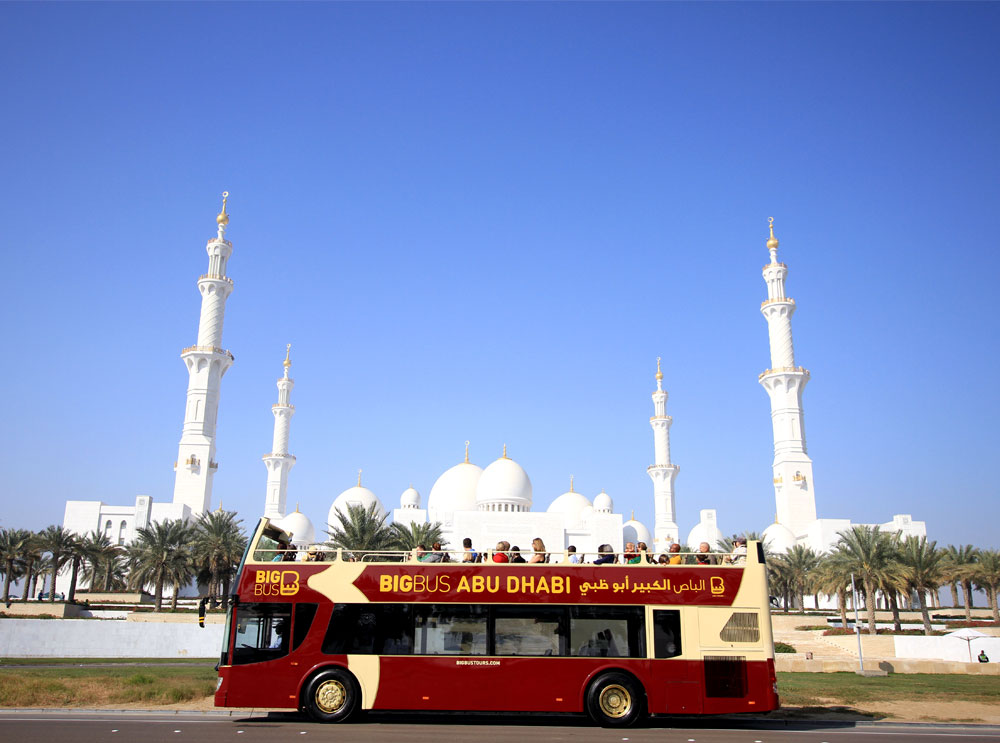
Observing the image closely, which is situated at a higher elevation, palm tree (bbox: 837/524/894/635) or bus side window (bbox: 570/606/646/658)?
palm tree (bbox: 837/524/894/635)

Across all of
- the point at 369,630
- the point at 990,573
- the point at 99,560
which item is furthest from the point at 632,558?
the point at 99,560

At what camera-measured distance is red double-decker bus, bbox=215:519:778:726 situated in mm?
12141

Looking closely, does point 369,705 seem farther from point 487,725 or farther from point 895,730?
point 895,730

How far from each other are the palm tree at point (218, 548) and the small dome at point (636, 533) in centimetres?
Answer: 3150

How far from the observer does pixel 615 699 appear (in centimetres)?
1220

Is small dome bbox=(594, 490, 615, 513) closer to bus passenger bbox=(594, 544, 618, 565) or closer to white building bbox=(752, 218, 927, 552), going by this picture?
white building bbox=(752, 218, 927, 552)

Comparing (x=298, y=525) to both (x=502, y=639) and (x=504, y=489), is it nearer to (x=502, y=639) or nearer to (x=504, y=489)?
(x=504, y=489)

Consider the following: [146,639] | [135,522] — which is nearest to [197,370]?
[135,522]

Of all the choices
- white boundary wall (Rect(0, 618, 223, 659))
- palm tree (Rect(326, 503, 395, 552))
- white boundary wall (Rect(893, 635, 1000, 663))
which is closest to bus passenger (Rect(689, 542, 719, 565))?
white boundary wall (Rect(893, 635, 1000, 663))

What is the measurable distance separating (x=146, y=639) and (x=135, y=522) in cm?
2630


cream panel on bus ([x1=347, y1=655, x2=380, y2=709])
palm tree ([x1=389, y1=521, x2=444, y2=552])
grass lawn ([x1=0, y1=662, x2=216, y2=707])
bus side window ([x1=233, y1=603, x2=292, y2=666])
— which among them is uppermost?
palm tree ([x1=389, y1=521, x2=444, y2=552])

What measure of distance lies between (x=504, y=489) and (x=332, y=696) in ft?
141

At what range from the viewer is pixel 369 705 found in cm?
1217

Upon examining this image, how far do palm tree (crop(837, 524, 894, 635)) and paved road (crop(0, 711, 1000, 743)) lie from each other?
24.4 meters
